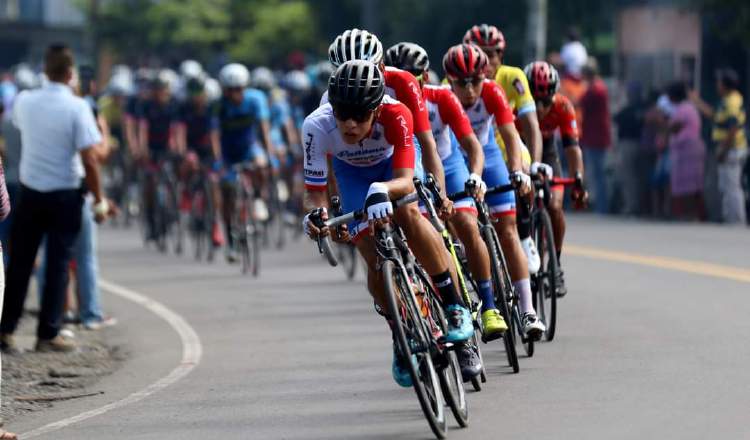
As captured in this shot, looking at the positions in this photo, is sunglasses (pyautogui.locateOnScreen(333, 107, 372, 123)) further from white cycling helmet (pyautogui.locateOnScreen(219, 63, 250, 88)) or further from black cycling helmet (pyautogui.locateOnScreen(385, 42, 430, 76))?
white cycling helmet (pyautogui.locateOnScreen(219, 63, 250, 88))

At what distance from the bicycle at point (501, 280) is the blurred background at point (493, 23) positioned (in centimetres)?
1285

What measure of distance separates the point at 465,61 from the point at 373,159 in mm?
1913

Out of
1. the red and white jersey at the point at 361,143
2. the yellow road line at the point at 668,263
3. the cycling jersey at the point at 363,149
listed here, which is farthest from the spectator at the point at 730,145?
the red and white jersey at the point at 361,143

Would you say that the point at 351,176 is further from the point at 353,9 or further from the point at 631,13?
the point at 353,9

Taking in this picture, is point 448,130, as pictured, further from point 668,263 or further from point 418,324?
point 668,263

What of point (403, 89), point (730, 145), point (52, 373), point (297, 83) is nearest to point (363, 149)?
point (403, 89)

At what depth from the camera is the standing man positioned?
43.1ft

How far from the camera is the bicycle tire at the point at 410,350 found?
26.8 feet

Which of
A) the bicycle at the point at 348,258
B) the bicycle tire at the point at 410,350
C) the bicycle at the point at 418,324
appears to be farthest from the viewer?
the bicycle at the point at 348,258

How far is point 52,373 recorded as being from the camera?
12289 millimetres

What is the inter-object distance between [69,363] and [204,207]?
7.73m

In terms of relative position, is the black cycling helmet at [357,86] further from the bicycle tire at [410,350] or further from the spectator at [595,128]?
the spectator at [595,128]

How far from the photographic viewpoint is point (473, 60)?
10.8m

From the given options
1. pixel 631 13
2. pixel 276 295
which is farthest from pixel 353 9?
pixel 276 295
